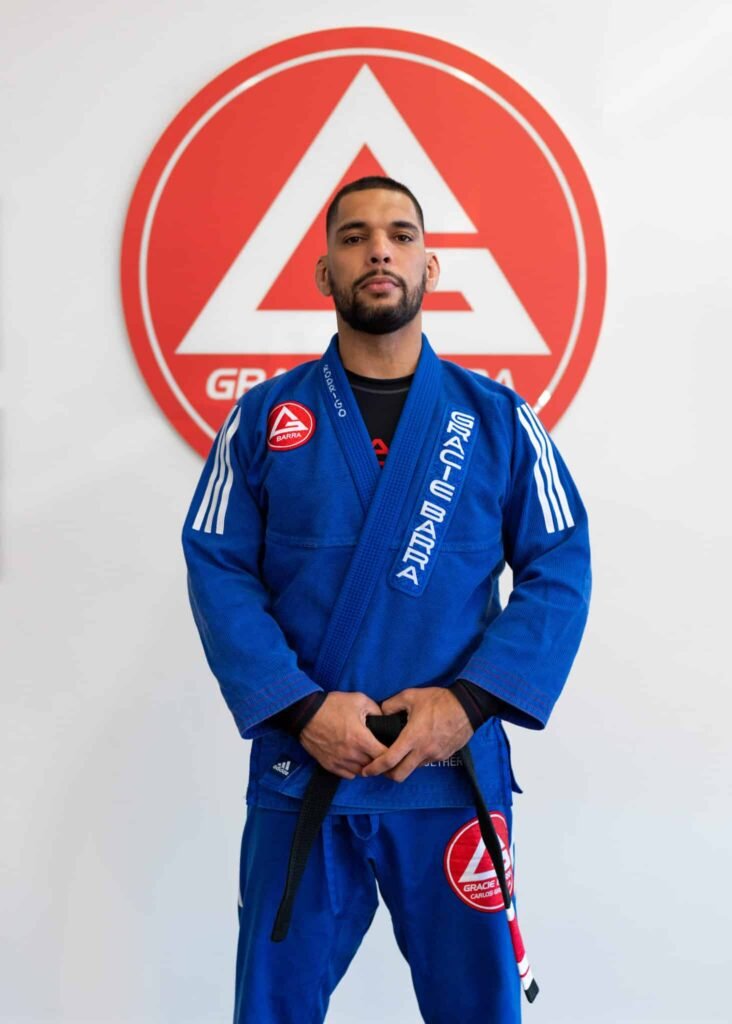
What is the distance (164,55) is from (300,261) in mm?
522

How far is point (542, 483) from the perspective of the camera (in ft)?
5.17

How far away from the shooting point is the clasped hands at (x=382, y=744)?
55.1 inches

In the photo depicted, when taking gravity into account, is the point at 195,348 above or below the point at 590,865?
above

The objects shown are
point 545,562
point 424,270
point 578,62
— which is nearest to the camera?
point 545,562

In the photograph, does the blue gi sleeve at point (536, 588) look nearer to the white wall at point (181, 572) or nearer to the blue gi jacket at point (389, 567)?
the blue gi jacket at point (389, 567)

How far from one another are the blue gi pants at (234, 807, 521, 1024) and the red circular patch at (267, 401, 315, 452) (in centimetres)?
55

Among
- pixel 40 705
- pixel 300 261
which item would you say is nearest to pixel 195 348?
pixel 300 261

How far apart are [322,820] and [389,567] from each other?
14.5 inches

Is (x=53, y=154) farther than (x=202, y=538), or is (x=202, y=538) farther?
(x=53, y=154)

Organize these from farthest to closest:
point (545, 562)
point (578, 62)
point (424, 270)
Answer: point (578, 62), point (424, 270), point (545, 562)

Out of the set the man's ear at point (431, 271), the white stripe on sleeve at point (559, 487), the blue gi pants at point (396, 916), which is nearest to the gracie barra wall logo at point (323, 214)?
the man's ear at point (431, 271)

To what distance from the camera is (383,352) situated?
63.9 inches

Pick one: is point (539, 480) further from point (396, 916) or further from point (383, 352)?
point (396, 916)

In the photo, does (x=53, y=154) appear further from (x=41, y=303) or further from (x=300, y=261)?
(x=300, y=261)
